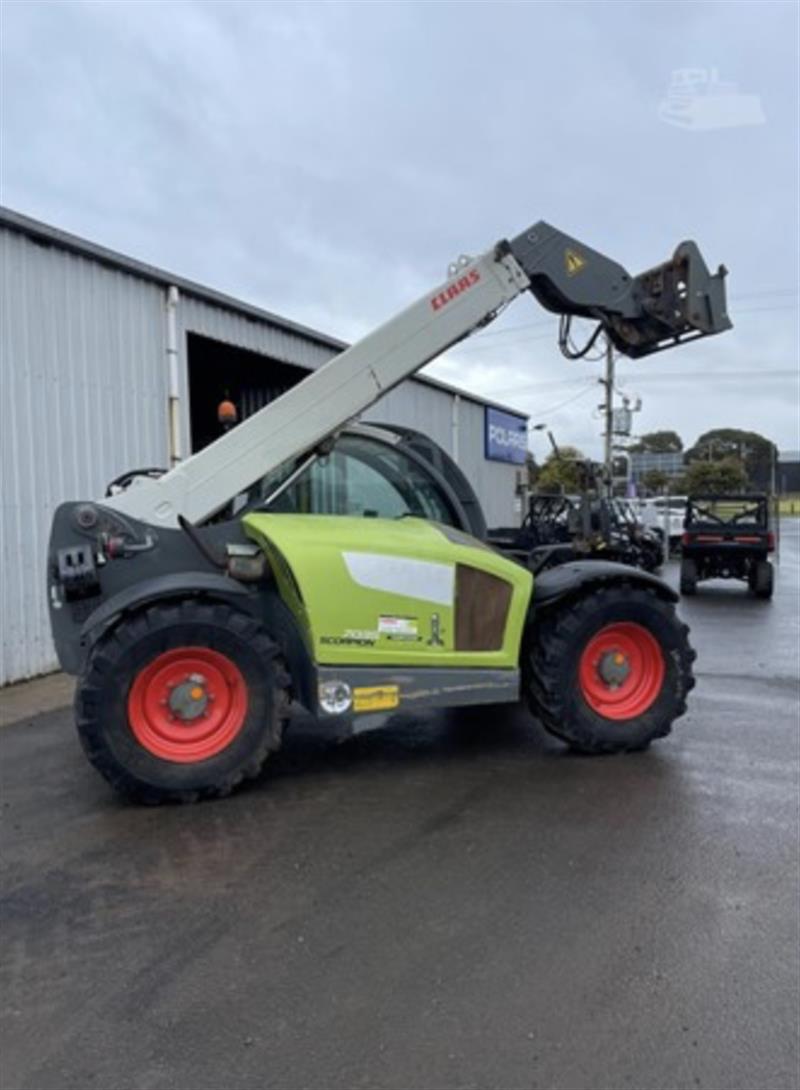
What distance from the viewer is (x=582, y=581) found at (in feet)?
18.4

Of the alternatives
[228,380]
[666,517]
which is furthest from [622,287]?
[666,517]

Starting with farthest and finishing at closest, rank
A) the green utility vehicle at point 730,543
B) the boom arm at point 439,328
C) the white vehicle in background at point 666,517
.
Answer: the white vehicle in background at point 666,517 → the green utility vehicle at point 730,543 → the boom arm at point 439,328

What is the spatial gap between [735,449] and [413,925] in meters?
105

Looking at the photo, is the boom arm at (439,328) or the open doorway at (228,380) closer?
the boom arm at (439,328)

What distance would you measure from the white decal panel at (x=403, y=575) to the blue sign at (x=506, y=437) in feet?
55.4

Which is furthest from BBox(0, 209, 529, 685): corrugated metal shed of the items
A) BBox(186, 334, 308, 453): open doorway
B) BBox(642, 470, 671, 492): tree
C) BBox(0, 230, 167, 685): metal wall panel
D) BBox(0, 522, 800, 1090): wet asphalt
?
BBox(642, 470, 671, 492): tree

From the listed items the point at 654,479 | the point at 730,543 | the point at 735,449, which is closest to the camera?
the point at 730,543

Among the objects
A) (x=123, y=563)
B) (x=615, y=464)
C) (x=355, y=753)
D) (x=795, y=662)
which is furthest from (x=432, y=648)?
(x=615, y=464)

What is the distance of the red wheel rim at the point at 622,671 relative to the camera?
570 centimetres

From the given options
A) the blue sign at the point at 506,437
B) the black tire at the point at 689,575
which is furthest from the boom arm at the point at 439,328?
the blue sign at the point at 506,437

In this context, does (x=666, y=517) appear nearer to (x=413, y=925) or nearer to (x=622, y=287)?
(x=622, y=287)

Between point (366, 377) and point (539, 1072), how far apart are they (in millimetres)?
4059

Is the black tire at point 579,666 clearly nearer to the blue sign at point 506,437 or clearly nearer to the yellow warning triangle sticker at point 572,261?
the yellow warning triangle sticker at point 572,261

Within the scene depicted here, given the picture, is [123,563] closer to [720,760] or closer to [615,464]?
[720,760]
